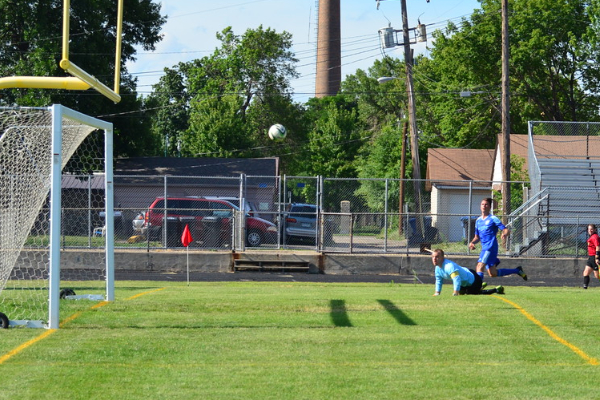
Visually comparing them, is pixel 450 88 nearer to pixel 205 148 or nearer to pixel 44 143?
pixel 205 148

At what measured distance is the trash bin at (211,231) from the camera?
75.2 feet

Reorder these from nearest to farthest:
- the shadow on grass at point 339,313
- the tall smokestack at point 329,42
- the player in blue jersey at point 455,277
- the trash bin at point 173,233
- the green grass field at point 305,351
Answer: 1. the green grass field at point 305,351
2. the shadow on grass at point 339,313
3. the player in blue jersey at point 455,277
4. the trash bin at point 173,233
5. the tall smokestack at point 329,42

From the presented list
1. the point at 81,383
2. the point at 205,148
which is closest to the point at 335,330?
the point at 81,383

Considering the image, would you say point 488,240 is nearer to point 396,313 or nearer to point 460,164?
point 396,313

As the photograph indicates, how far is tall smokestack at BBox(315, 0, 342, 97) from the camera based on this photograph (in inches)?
2724

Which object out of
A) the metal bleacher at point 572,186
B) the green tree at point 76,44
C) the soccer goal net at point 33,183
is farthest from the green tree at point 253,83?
the soccer goal net at point 33,183

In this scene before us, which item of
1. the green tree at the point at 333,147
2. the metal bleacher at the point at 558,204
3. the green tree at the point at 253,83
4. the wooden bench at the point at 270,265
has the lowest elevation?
the wooden bench at the point at 270,265

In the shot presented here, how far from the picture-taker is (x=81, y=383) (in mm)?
6391

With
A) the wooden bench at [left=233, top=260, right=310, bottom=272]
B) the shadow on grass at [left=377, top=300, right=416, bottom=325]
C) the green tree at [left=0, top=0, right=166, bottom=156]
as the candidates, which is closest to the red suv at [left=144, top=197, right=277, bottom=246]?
the wooden bench at [left=233, top=260, right=310, bottom=272]

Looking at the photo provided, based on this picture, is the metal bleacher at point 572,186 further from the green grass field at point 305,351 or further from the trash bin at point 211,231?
the green grass field at point 305,351

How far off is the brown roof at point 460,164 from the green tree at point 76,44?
1821cm

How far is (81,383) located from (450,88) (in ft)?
149

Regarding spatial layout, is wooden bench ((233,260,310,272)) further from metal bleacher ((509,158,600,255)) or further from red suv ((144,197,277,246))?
metal bleacher ((509,158,600,255))

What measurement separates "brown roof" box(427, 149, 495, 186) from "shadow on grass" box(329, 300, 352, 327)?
3396cm
